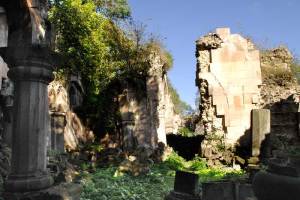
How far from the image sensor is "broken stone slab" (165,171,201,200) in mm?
5426

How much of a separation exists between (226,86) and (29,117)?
32.4 ft

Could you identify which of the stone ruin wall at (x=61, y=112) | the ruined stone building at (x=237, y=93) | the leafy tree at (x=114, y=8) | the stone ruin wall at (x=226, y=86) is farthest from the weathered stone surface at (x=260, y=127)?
the leafy tree at (x=114, y=8)

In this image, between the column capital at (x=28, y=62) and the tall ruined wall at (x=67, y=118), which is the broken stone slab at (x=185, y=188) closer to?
the column capital at (x=28, y=62)

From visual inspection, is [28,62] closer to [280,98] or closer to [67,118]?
[67,118]

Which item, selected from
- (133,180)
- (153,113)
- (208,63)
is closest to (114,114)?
(153,113)

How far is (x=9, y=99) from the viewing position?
9305mm

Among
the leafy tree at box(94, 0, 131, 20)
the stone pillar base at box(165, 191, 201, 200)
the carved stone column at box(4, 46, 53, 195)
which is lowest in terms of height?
the stone pillar base at box(165, 191, 201, 200)

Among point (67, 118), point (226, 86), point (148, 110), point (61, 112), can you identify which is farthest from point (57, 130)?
point (226, 86)

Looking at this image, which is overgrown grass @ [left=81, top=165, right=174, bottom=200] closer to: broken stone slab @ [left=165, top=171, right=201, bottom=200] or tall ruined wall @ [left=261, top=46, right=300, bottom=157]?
broken stone slab @ [left=165, top=171, right=201, bottom=200]

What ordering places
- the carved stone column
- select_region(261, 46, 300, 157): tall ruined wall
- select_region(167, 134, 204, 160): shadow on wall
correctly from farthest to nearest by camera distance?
select_region(167, 134, 204, 160): shadow on wall, select_region(261, 46, 300, 157): tall ruined wall, the carved stone column

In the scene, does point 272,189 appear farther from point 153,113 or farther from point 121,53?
point 121,53

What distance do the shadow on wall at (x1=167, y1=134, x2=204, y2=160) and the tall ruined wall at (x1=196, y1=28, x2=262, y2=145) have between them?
1940 mm

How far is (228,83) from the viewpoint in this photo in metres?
12.9

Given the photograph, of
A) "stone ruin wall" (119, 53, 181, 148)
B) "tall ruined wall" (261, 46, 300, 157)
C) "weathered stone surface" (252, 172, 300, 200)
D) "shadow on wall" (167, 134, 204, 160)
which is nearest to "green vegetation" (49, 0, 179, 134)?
"stone ruin wall" (119, 53, 181, 148)
